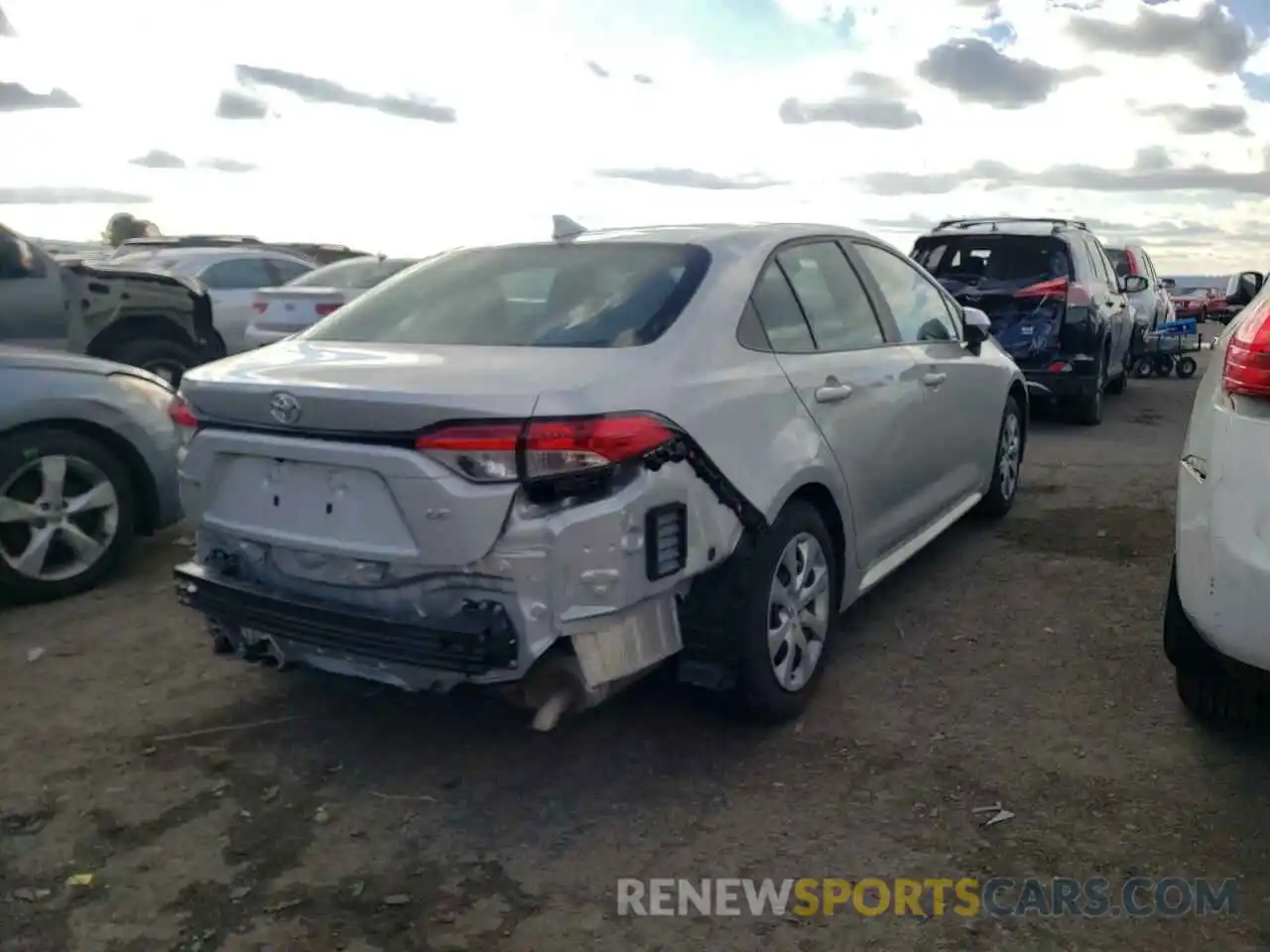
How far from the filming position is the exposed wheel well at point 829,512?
3709mm

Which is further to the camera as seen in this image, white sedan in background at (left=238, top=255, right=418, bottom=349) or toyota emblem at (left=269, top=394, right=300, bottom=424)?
white sedan in background at (left=238, top=255, right=418, bottom=349)

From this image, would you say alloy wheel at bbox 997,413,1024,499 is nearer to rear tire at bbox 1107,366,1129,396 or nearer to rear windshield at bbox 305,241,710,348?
rear windshield at bbox 305,241,710,348

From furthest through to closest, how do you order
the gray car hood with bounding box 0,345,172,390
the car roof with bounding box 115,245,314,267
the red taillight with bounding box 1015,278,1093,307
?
the car roof with bounding box 115,245,314,267
the red taillight with bounding box 1015,278,1093,307
the gray car hood with bounding box 0,345,172,390

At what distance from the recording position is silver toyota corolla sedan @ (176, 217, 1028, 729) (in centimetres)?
286

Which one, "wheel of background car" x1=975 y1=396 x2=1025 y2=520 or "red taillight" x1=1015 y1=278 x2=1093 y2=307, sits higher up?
"red taillight" x1=1015 y1=278 x2=1093 y2=307

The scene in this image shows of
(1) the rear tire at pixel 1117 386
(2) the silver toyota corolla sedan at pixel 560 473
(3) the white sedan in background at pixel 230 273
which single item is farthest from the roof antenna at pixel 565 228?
(1) the rear tire at pixel 1117 386

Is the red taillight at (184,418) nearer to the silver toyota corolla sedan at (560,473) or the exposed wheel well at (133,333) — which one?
the silver toyota corolla sedan at (560,473)

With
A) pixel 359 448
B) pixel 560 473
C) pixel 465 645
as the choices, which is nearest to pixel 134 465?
pixel 359 448

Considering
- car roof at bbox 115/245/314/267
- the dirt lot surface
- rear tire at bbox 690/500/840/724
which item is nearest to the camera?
the dirt lot surface

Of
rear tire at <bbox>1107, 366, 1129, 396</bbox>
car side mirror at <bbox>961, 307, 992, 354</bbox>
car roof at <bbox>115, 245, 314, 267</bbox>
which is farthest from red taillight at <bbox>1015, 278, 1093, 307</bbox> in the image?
car roof at <bbox>115, 245, 314, 267</bbox>

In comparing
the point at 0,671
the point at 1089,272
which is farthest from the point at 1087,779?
the point at 1089,272

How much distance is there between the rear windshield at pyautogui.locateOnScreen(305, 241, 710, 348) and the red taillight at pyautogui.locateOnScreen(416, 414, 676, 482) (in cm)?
49

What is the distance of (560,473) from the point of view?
2836 mm

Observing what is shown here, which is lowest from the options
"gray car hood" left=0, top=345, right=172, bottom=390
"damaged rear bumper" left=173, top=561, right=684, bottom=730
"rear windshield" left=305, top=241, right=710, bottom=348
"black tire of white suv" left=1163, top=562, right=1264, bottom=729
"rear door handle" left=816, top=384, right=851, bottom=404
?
"black tire of white suv" left=1163, top=562, right=1264, bottom=729
